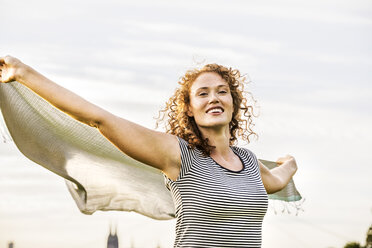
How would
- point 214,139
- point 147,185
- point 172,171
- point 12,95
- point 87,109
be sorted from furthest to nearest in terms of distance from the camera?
1. point 147,185
2. point 12,95
3. point 214,139
4. point 172,171
5. point 87,109

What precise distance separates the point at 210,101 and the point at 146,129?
66 cm

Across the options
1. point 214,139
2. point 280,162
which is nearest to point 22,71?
point 214,139

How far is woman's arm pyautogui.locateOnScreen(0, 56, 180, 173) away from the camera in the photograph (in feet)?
13.7

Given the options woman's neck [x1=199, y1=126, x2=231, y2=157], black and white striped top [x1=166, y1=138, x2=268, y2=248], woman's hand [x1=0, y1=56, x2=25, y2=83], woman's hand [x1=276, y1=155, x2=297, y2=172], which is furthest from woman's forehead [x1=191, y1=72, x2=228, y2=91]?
woman's hand [x1=276, y1=155, x2=297, y2=172]

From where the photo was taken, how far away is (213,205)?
4387 millimetres

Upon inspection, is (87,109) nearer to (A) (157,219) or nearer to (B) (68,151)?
(B) (68,151)

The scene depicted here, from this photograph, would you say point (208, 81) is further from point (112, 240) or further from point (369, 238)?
point (112, 240)

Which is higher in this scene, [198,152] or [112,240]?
[112,240]

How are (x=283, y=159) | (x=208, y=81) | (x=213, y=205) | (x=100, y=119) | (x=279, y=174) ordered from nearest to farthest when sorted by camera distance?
(x=100, y=119)
(x=213, y=205)
(x=208, y=81)
(x=279, y=174)
(x=283, y=159)

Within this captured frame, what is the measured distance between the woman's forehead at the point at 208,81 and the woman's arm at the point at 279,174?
3.02 feet

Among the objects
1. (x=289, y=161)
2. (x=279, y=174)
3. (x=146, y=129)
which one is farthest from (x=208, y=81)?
(x=289, y=161)

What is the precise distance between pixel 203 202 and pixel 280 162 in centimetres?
232

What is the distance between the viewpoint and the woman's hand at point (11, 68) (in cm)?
423

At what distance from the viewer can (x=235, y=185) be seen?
181 inches
